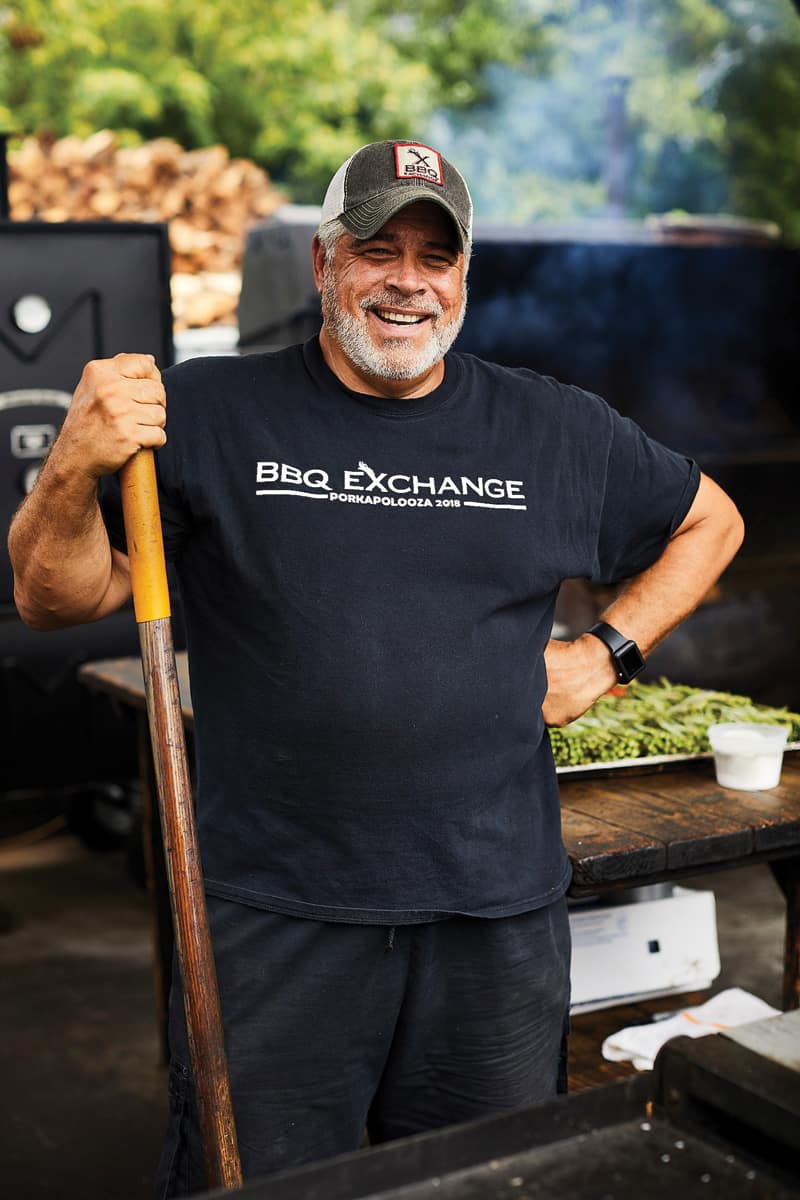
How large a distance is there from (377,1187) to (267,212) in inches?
497

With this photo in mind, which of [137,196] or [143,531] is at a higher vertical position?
[137,196]

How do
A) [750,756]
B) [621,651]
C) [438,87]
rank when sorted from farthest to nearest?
[438,87]
[750,756]
[621,651]

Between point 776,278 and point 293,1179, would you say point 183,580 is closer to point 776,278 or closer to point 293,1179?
point 293,1179

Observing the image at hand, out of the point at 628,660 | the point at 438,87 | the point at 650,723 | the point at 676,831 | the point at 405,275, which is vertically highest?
the point at 438,87

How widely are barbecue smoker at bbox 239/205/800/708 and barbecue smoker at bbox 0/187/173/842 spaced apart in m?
1.11

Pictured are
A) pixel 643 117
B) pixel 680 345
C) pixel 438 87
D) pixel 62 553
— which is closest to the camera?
pixel 62 553

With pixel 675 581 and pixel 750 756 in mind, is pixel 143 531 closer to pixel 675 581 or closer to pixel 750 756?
pixel 675 581

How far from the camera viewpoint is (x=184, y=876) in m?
2.08

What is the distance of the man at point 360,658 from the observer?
7.35ft

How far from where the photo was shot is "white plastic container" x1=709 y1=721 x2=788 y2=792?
10.3 feet

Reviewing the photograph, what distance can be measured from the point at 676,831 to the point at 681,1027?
1.96 feet

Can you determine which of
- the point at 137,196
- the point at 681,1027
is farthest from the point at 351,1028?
the point at 137,196

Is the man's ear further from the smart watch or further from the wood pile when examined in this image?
the wood pile

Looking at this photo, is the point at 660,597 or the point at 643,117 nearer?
the point at 660,597
